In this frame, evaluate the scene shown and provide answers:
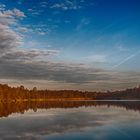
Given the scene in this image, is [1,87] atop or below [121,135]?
atop

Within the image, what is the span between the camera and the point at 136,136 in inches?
1072

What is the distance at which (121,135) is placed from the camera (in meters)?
27.9

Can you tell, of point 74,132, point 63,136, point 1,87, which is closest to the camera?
point 63,136

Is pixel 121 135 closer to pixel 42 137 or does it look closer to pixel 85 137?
pixel 85 137

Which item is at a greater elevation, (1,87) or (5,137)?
(1,87)

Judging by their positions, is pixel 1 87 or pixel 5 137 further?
pixel 1 87

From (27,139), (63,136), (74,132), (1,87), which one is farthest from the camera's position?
(1,87)

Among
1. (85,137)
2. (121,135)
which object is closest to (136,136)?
(121,135)

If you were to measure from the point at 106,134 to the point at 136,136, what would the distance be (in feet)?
8.64

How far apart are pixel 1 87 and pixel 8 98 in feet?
31.9

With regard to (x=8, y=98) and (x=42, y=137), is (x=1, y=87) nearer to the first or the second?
(x=8, y=98)

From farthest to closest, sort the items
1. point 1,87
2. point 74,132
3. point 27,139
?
point 1,87 → point 74,132 → point 27,139

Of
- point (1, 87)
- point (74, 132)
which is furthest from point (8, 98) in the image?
point (74, 132)

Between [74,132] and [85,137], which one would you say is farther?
[74,132]
